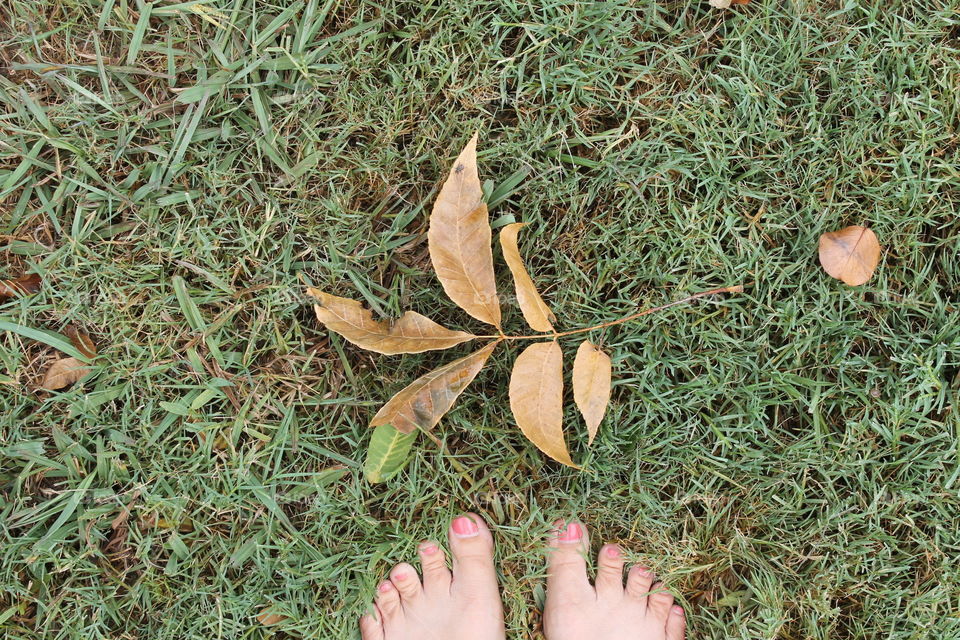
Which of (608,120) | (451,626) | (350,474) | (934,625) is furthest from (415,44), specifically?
(934,625)

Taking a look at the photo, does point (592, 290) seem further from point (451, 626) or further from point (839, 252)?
point (451, 626)

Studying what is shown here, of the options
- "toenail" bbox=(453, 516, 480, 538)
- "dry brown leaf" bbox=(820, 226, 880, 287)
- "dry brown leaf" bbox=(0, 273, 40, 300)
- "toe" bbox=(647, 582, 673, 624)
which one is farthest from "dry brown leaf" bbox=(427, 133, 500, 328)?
"dry brown leaf" bbox=(0, 273, 40, 300)

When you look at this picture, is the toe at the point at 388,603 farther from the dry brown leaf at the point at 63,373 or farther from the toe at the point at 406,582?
the dry brown leaf at the point at 63,373

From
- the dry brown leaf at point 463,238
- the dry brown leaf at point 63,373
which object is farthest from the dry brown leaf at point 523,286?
the dry brown leaf at point 63,373

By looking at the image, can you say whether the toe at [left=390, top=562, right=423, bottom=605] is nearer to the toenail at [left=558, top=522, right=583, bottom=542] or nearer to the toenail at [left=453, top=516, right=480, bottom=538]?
the toenail at [left=453, top=516, right=480, bottom=538]

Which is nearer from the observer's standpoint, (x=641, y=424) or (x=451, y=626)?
(x=641, y=424)

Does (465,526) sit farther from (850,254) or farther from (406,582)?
(850,254)

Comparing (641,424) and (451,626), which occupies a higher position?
(641,424)
